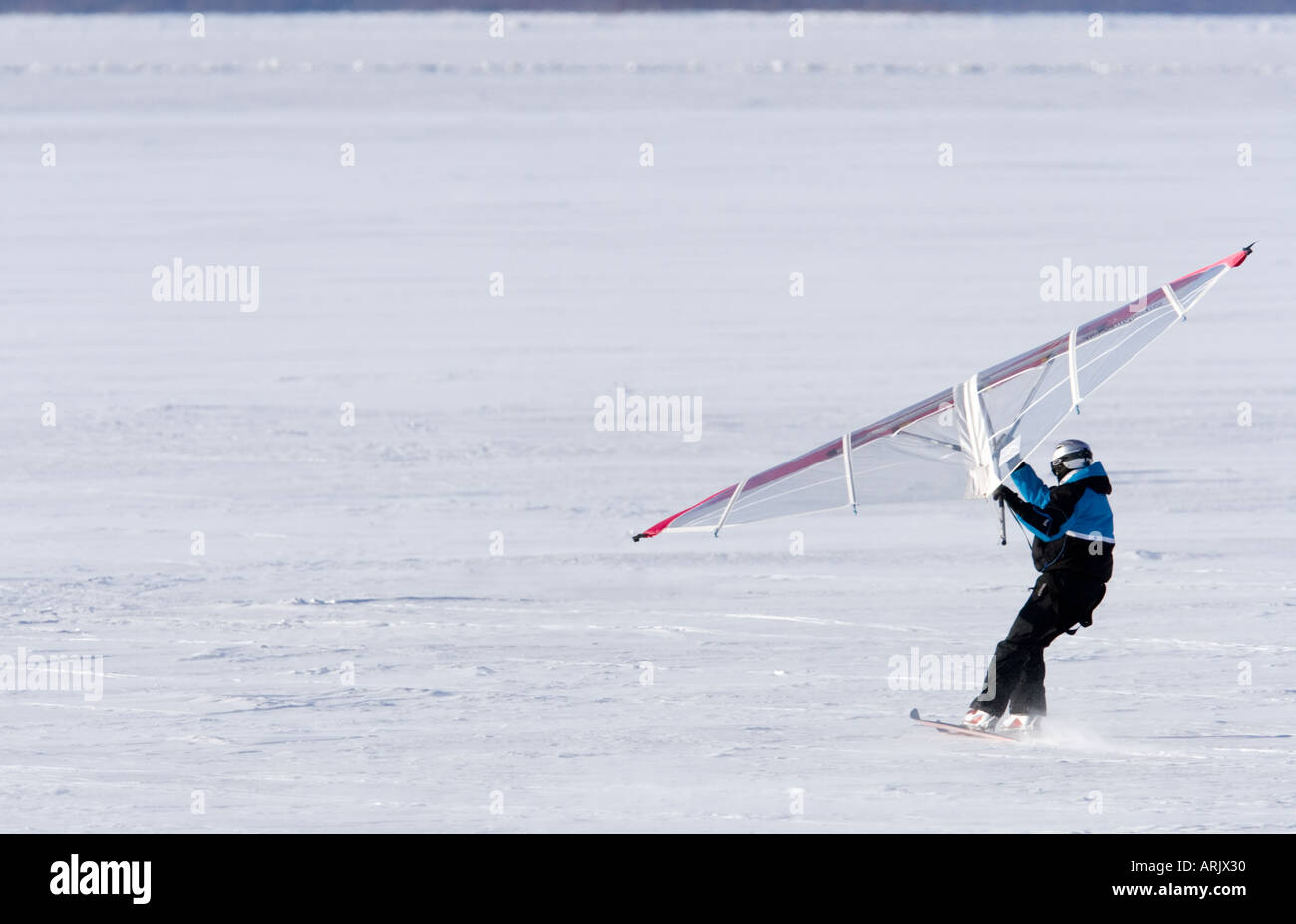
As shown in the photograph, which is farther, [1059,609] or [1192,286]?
[1192,286]

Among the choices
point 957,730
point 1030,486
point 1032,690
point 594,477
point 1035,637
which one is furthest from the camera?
point 594,477

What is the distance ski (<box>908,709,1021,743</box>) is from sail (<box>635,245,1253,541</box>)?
0.80 metres

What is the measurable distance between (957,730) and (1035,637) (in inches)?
19.8

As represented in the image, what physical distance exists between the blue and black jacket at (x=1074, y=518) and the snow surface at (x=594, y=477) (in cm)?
70

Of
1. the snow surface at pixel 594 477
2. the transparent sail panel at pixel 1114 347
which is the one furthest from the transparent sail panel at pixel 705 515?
the transparent sail panel at pixel 1114 347

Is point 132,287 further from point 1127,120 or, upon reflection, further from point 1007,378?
point 1127,120

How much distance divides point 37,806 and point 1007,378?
3.35m

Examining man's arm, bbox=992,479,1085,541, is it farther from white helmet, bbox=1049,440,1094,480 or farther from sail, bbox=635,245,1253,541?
sail, bbox=635,245,1253,541

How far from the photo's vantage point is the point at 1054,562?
19.9 ft

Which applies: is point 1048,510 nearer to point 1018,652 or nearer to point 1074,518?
point 1074,518

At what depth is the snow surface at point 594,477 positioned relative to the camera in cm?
620

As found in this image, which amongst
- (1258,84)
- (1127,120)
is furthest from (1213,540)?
(1258,84)

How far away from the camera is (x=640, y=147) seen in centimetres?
2470

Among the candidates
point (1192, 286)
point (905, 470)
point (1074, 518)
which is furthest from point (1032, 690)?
point (1192, 286)
